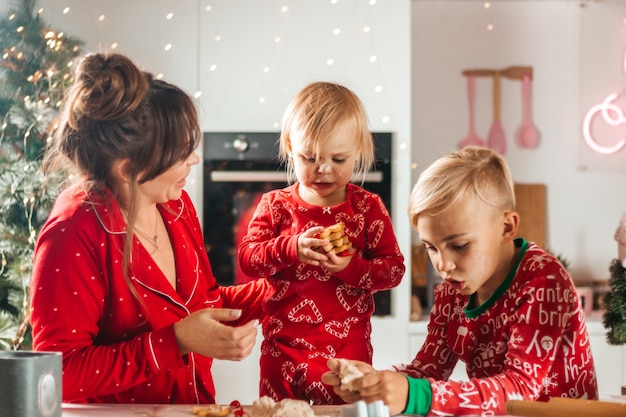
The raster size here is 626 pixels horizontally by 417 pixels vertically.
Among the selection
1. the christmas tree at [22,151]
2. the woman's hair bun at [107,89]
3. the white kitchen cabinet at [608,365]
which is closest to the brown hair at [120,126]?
the woman's hair bun at [107,89]

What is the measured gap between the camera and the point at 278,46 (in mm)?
2689

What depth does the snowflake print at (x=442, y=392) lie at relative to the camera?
114 centimetres

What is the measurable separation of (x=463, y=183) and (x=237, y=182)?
1.54 m

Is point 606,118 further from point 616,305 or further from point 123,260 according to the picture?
point 123,260

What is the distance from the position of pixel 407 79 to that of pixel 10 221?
1365 mm

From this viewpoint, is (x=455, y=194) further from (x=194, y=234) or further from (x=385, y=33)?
(x=385, y=33)

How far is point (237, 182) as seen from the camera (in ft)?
8.87

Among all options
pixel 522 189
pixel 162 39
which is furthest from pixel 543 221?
pixel 162 39

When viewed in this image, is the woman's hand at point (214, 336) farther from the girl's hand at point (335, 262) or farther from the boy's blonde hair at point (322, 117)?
the boy's blonde hair at point (322, 117)

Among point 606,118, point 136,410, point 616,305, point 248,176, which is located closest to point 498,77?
point 606,118

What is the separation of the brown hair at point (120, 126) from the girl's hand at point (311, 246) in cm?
25

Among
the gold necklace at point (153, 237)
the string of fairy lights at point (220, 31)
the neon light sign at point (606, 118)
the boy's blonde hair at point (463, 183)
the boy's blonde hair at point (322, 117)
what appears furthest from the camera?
the neon light sign at point (606, 118)

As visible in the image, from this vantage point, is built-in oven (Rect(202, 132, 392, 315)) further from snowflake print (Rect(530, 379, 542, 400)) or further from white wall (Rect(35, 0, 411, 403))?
snowflake print (Rect(530, 379, 542, 400))

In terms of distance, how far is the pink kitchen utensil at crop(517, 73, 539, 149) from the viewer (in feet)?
11.4
